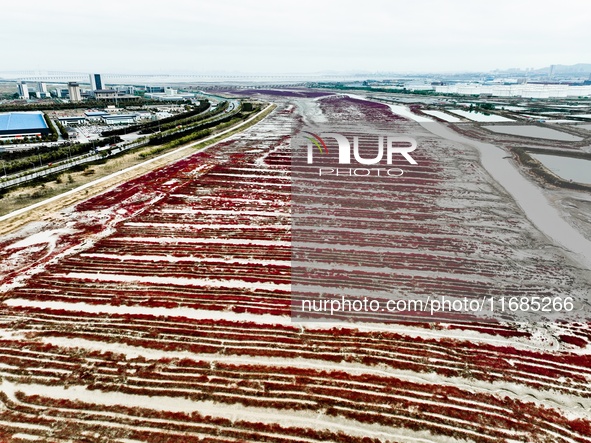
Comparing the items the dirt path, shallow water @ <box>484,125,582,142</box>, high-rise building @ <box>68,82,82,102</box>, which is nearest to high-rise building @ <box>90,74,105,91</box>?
high-rise building @ <box>68,82,82,102</box>

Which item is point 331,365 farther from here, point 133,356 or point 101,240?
point 101,240

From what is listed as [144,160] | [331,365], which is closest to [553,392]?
[331,365]

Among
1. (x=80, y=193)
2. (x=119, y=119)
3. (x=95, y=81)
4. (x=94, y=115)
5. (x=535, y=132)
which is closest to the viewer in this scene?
(x=80, y=193)

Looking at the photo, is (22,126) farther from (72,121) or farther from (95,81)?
(95,81)

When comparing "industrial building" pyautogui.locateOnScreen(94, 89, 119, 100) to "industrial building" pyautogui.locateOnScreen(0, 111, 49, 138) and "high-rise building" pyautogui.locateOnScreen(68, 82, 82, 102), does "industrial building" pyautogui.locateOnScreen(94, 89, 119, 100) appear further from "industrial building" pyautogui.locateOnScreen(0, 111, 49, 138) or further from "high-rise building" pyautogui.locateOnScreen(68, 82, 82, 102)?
"industrial building" pyautogui.locateOnScreen(0, 111, 49, 138)

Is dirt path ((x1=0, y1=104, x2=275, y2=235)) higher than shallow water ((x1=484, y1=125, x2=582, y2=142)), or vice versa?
shallow water ((x1=484, y1=125, x2=582, y2=142))

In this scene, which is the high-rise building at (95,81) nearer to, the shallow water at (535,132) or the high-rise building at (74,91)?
the high-rise building at (74,91)

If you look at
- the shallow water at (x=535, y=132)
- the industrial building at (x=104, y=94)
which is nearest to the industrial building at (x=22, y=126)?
Answer: the industrial building at (x=104, y=94)

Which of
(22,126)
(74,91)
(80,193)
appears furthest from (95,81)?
(80,193)

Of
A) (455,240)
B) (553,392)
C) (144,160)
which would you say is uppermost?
(144,160)
